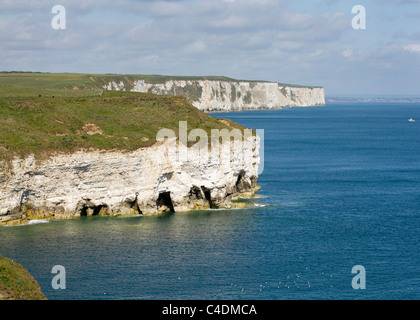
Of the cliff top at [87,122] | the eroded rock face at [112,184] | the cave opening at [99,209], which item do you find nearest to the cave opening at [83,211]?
the eroded rock face at [112,184]

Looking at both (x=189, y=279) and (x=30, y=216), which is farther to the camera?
(x=30, y=216)

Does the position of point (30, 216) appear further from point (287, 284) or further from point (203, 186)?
point (287, 284)

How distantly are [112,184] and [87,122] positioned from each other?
41.6ft

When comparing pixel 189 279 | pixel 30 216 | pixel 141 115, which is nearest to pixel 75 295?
pixel 189 279

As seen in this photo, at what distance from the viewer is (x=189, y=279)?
41750 mm

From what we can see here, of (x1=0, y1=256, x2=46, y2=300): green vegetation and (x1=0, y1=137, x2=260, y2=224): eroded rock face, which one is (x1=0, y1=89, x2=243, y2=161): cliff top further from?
(x1=0, y1=256, x2=46, y2=300): green vegetation

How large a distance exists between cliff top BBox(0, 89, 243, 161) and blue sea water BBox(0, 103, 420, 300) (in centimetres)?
943

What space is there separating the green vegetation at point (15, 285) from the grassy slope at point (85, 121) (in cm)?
3056

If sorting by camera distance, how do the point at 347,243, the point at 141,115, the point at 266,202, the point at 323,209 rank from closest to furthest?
1. the point at 347,243
2. the point at 323,209
3. the point at 266,202
4. the point at 141,115

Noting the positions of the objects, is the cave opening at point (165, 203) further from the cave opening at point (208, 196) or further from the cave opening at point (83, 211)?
the cave opening at point (83, 211)

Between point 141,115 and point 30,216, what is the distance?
2491 cm

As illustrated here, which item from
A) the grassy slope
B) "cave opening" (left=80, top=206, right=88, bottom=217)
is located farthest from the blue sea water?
the grassy slope

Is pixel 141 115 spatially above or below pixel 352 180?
above

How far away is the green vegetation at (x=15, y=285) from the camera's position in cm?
2725
